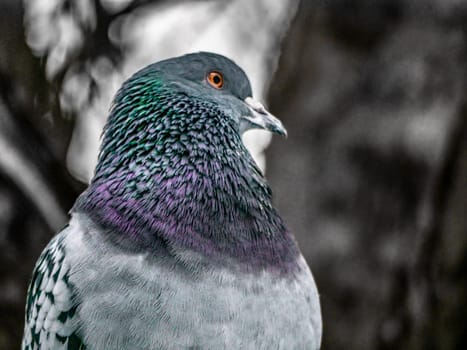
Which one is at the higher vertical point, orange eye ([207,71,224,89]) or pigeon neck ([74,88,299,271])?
orange eye ([207,71,224,89])

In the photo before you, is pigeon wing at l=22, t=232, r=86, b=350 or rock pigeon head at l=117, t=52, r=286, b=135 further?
rock pigeon head at l=117, t=52, r=286, b=135

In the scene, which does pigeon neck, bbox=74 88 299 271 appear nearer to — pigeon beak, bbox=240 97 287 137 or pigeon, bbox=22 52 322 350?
pigeon, bbox=22 52 322 350

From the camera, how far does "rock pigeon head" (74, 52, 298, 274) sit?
3799 mm

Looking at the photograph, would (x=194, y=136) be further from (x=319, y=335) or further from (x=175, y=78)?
(x=319, y=335)

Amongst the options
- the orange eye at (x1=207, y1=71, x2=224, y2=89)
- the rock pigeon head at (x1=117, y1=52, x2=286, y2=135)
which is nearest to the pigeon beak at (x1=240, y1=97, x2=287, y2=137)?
the rock pigeon head at (x1=117, y1=52, x2=286, y2=135)

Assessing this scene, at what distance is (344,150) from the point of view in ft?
19.6

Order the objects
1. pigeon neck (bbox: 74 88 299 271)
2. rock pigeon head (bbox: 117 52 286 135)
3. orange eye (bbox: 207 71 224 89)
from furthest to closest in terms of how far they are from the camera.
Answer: orange eye (bbox: 207 71 224 89)
rock pigeon head (bbox: 117 52 286 135)
pigeon neck (bbox: 74 88 299 271)

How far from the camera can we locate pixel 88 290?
11.9 feet

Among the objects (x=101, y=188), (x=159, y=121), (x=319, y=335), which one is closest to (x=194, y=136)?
(x=159, y=121)

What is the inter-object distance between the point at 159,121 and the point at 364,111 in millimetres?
2164

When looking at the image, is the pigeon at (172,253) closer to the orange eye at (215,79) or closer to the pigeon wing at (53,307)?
the pigeon wing at (53,307)

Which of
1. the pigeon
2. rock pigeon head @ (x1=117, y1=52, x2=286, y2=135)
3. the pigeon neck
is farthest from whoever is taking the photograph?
rock pigeon head @ (x1=117, y1=52, x2=286, y2=135)

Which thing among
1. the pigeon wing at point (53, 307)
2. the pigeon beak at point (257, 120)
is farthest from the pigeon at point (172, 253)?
the pigeon beak at point (257, 120)

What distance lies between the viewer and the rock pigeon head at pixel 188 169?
150 inches
